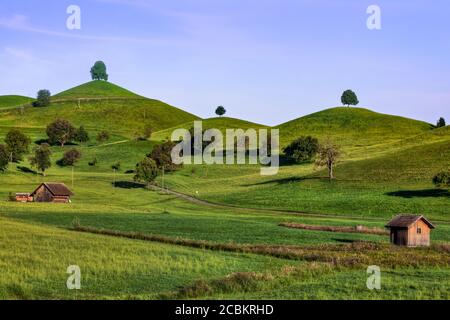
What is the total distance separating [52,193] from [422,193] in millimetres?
64301

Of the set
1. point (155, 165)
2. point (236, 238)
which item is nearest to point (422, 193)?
point (236, 238)

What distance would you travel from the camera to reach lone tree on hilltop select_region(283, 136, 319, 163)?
552 feet

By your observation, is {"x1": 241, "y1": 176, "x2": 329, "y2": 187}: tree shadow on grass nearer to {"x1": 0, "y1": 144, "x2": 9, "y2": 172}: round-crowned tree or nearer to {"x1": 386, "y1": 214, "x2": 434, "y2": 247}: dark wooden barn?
{"x1": 0, "y1": 144, "x2": 9, "y2": 172}: round-crowned tree

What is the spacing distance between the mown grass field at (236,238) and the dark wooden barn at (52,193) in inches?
110

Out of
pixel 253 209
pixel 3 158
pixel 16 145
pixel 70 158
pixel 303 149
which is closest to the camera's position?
pixel 253 209

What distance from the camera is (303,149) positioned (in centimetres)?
16875

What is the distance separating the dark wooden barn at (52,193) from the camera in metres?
112

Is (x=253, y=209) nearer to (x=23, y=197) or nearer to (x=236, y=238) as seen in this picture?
(x=23, y=197)

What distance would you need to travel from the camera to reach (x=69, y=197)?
115375 mm

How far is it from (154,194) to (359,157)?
57969 millimetres

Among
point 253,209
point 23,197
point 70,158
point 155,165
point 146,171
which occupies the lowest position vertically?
point 253,209

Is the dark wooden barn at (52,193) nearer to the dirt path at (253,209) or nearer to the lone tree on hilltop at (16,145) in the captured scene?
the dirt path at (253,209)
